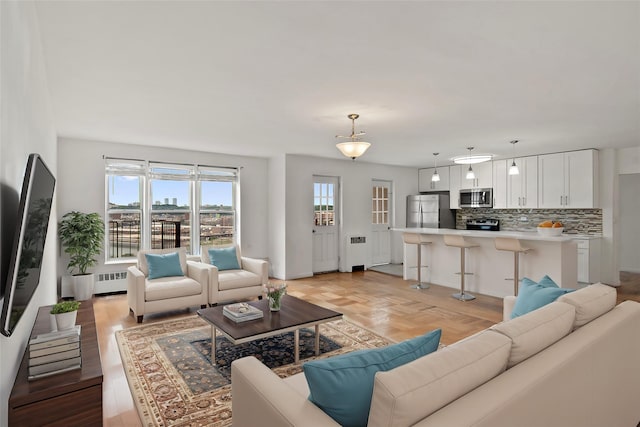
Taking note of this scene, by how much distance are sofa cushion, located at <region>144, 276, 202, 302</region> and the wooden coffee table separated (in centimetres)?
117

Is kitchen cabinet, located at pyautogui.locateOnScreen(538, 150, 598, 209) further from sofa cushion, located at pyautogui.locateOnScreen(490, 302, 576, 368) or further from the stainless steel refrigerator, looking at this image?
sofa cushion, located at pyautogui.locateOnScreen(490, 302, 576, 368)

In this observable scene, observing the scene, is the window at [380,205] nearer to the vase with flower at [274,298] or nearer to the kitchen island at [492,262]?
the kitchen island at [492,262]

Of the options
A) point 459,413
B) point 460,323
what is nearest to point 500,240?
point 460,323

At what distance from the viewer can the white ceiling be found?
2021 millimetres

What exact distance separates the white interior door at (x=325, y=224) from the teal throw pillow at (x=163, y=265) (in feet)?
10.4

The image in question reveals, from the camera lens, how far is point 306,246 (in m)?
7.15

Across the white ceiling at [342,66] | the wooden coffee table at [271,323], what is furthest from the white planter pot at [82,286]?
the wooden coffee table at [271,323]

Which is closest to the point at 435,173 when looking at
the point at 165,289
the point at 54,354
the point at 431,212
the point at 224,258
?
the point at 431,212

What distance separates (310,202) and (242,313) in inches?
163

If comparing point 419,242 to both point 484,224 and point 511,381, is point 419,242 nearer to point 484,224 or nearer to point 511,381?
point 484,224

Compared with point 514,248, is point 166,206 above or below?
above

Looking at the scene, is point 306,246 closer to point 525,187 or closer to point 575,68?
point 525,187

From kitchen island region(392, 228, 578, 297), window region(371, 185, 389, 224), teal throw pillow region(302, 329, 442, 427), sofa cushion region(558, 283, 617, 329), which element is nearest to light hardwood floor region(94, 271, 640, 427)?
kitchen island region(392, 228, 578, 297)

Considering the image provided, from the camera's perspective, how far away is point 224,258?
5.30m
